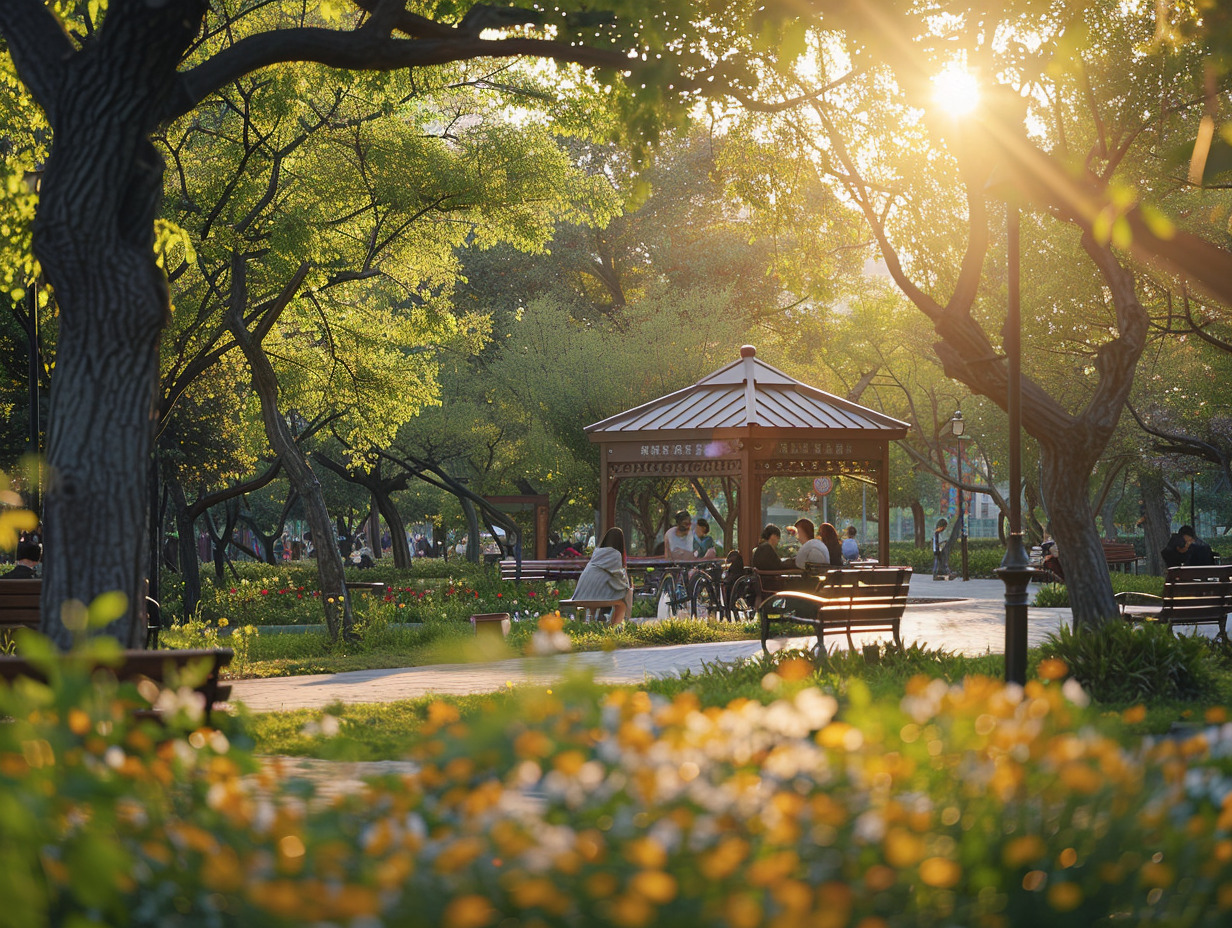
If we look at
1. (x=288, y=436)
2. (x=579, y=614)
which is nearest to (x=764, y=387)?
(x=579, y=614)

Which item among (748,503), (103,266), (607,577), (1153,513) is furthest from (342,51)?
(1153,513)

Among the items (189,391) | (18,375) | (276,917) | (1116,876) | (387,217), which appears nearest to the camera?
(276,917)

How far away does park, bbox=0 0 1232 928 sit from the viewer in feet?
9.58

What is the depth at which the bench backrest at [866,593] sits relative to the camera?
11.6m

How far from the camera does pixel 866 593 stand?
11.9 meters

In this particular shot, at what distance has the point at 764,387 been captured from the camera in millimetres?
21312

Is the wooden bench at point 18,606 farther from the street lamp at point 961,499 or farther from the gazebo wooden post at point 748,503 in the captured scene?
the street lamp at point 961,499

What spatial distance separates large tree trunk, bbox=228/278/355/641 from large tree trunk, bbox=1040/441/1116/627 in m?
8.03

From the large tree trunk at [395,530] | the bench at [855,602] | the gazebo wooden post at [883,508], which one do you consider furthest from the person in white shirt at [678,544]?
the large tree trunk at [395,530]

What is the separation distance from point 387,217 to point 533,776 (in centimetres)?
1448

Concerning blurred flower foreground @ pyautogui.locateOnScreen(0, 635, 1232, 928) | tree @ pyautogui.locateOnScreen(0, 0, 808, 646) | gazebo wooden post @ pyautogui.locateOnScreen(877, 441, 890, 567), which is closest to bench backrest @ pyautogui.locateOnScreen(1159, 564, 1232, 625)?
gazebo wooden post @ pyautogui.locateOnScreen(877, 441, 890, 567)

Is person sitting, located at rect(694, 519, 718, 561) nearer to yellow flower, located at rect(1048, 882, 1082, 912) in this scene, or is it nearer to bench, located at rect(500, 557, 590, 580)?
bench, located at rect(500, 557, 590, 580)

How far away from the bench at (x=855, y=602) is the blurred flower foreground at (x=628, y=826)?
771 centimetres

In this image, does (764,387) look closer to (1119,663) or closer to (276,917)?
(1119,663)
